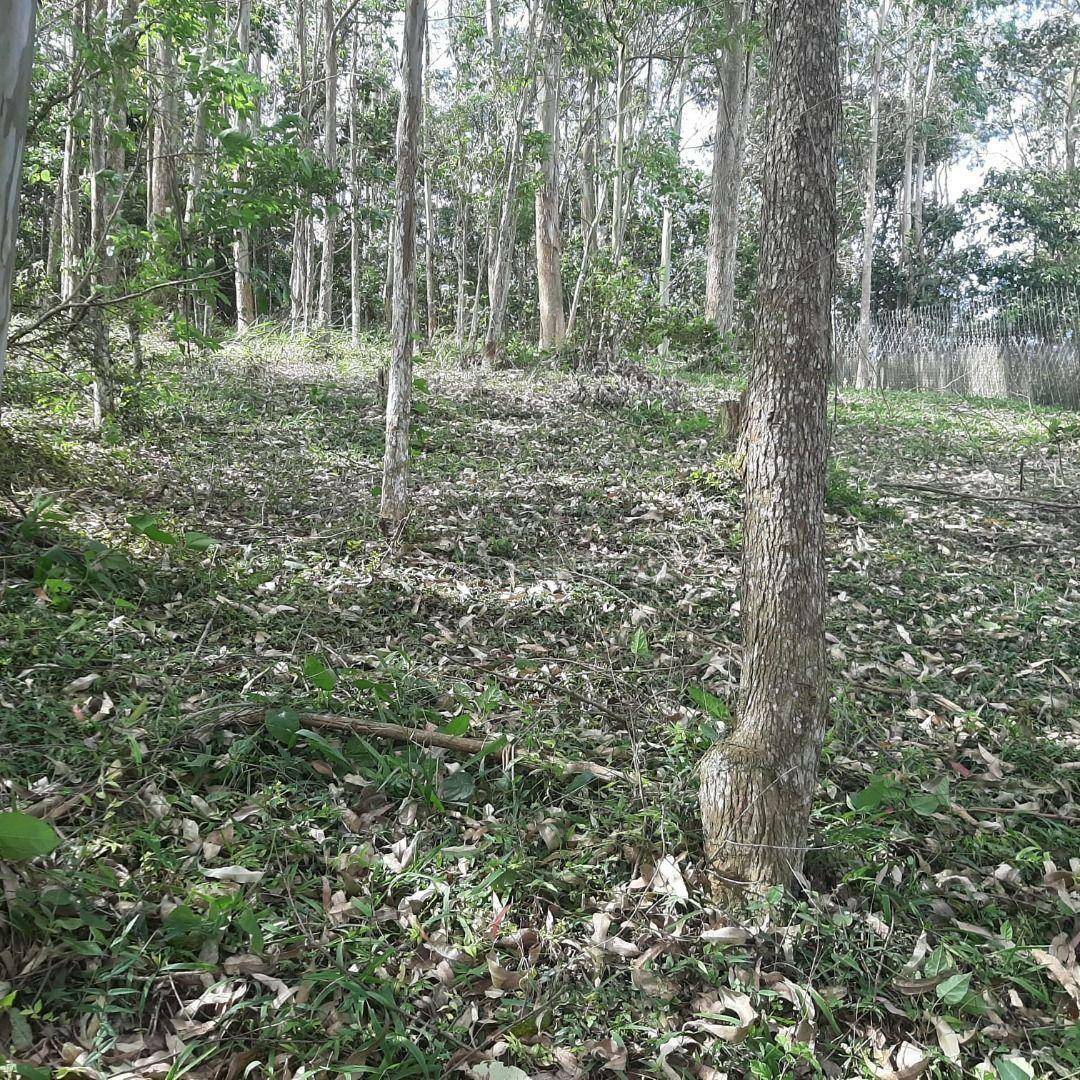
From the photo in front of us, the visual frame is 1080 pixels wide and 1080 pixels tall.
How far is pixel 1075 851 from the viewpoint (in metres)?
2.70

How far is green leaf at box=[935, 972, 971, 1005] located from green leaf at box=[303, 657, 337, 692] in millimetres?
2129

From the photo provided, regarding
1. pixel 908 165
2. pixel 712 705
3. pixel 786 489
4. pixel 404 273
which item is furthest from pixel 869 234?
→ pixel 786 489

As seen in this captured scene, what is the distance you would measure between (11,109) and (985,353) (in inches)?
626

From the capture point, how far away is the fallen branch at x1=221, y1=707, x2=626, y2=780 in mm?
2914

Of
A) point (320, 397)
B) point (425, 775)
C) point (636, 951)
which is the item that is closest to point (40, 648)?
point (425, 775)

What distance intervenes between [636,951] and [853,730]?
1.51 metres

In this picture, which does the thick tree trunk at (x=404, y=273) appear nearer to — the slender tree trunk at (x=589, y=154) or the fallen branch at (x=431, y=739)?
the fallen branch at (x=431, y=739)

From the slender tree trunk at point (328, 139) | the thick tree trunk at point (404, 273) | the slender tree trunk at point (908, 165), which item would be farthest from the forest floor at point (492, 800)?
the slender tree trunk at point (908, 165)

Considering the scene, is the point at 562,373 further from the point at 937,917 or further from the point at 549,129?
the point at 937,917

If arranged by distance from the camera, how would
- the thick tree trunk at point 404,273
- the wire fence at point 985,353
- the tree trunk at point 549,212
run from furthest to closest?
the wire fence at point 985,353 < the tree trunk at point 549,212 < the thick tree trunk at point 404,273

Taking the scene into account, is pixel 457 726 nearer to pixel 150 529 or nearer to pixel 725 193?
pixel 150 529

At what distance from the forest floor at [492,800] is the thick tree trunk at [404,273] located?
0.34 m

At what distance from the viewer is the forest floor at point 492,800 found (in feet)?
6.65

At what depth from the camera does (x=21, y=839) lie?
1962mm
